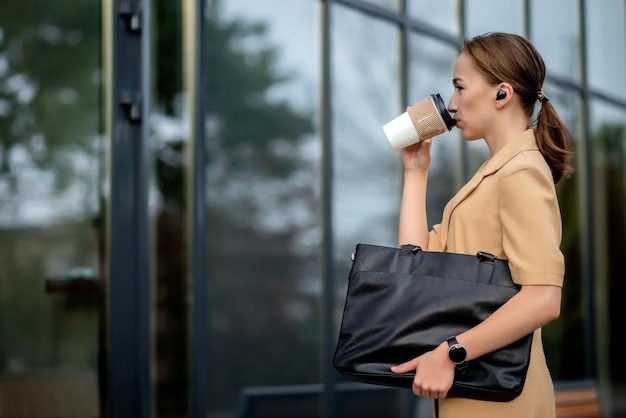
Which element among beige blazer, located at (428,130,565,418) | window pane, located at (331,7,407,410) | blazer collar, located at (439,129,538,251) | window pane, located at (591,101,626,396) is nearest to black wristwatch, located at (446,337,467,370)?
beige blazer, located at (428,130,565,418)

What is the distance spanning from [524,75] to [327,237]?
11.8 feet

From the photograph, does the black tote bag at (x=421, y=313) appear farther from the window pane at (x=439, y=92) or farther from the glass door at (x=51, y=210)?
the window pane at (x=439, y=92)

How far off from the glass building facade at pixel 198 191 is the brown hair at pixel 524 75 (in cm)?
265

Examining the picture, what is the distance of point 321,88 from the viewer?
5559 mm

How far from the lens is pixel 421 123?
2176 millimetres

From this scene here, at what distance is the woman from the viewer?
1.85 meters

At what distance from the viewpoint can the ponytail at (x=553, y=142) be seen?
6.62 ft

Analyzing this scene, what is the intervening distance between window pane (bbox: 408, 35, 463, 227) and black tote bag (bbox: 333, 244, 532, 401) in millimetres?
4243

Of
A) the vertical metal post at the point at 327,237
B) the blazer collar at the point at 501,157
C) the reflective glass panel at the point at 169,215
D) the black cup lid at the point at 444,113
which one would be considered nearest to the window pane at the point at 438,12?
the vertical metal post at the point at 327,237

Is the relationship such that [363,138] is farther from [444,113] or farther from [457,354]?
[457,354]

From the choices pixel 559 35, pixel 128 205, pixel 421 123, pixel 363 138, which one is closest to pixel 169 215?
pixel 128 205

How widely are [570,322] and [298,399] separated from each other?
3590 millimetres

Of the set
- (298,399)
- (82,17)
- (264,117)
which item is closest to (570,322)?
(298,399)

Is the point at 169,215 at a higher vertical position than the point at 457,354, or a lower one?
higher
